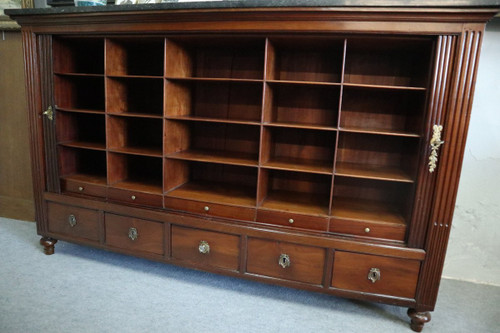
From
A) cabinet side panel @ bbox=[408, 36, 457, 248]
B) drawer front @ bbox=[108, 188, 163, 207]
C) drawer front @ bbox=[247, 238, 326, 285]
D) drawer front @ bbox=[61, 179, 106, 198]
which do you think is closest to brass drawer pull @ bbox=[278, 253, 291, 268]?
drawer front @ bbox=[247, 238, 326, 285]

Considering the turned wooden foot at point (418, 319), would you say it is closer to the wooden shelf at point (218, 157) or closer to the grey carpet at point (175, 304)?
the grey carpet at point (175, 304)

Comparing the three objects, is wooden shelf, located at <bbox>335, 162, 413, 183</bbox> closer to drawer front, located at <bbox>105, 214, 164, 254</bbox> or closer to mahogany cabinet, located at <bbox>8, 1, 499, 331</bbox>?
mahogany cabinet, located at <bbox>8, 1, 499, 331</bbox>

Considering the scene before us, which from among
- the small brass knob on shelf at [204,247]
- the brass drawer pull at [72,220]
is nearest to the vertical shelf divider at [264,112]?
the small brass knob on shelf at [204,247]

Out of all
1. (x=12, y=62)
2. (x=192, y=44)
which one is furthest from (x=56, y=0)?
(x=192, y=44)

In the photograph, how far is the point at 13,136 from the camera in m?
2.40

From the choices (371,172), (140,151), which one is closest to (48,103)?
(140,151)

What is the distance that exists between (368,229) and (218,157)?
803mm

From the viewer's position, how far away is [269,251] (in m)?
1.58

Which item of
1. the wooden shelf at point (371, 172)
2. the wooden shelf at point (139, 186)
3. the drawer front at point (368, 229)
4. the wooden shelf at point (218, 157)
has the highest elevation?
the wooden shelf at point (218, 157)

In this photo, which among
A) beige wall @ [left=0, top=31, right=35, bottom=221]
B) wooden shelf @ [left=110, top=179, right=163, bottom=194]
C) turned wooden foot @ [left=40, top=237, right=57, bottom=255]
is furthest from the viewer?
beige wall @ [left=0, top=31, right=35, bottom=221]

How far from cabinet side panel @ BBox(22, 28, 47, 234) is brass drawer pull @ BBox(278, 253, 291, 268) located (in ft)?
4.58

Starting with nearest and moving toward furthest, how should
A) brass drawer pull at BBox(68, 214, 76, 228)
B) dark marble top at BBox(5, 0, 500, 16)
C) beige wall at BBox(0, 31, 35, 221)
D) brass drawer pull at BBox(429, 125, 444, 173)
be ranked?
1. dark marble top at BBox(5, 0, 500, 16)
2. brass drawer pull at BBox(429, 125, 444, 173)
3. brass drawer pull at BBox(68, 214, 76, 228)
4. beige wall at BBox(0, 31, 35, 221)

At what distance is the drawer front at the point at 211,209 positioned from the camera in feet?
5.28

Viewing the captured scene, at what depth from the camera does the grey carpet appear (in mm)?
1456
